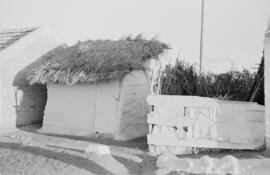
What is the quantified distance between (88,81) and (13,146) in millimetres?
3847

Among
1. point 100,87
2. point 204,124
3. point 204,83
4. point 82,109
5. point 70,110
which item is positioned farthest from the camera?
point 204,83

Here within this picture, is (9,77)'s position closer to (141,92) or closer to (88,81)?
(88,81)

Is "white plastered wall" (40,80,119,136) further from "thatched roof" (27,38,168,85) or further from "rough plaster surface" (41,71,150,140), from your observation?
"thatched roof" (27,38,168,85)

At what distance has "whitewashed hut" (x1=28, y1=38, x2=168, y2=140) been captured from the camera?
13.0 m

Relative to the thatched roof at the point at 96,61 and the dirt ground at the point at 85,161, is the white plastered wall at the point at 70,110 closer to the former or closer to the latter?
the thatched roof at the point at 96,61

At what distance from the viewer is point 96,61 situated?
13359mm

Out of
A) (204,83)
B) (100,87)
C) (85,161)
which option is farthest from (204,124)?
(204,83)

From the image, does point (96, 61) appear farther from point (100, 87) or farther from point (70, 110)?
point (70, 110)

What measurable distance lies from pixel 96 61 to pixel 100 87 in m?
0.94

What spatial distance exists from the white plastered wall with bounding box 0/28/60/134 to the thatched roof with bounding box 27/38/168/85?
2.85 ft

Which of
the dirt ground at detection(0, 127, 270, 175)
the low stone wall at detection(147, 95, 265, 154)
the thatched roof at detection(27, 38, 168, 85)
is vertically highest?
the thatched roof at detection(27, 38, 168, 85)

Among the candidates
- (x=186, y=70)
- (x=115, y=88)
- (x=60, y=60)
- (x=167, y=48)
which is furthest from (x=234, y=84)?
(x=60, y=60)

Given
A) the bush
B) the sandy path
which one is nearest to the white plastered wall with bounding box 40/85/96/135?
the bush

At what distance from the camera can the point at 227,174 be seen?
7059 millimetres
